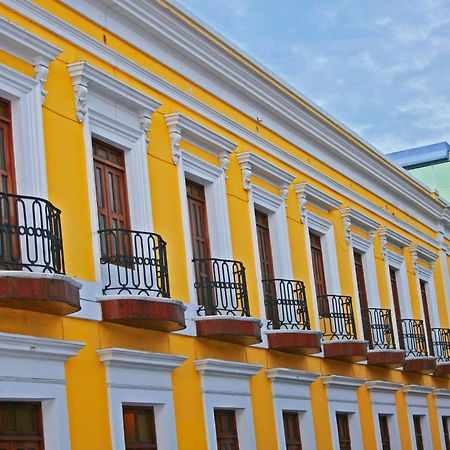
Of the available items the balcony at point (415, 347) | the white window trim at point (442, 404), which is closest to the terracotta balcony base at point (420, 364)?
the balcony at point (415, 347)

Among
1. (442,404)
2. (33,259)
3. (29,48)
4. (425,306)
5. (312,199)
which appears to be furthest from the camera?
(425,306)

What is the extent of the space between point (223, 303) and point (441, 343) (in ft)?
31.2

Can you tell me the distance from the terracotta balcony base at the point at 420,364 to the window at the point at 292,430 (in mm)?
4607

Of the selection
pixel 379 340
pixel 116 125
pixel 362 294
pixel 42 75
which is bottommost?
pixel 379 340

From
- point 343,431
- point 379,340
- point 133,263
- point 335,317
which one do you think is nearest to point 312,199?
point 335,317

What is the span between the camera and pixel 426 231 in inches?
929

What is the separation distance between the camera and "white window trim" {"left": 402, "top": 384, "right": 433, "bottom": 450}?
1939 centimetres

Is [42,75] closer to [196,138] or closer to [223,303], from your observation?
[196,138]

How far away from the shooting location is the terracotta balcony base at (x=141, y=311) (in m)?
10.6

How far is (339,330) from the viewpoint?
1656cm

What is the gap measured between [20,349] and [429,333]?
45.4 feet

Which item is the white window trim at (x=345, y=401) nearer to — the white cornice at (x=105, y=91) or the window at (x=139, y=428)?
the window at (x=139, y=428)

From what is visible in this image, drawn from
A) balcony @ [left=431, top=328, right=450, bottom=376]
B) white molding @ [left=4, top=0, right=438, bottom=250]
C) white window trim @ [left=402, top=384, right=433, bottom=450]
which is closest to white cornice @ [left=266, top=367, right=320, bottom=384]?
white molding @ [left=4, top=0, right=438, bottom=250]

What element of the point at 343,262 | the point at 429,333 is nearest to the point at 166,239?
the point at 343,262
